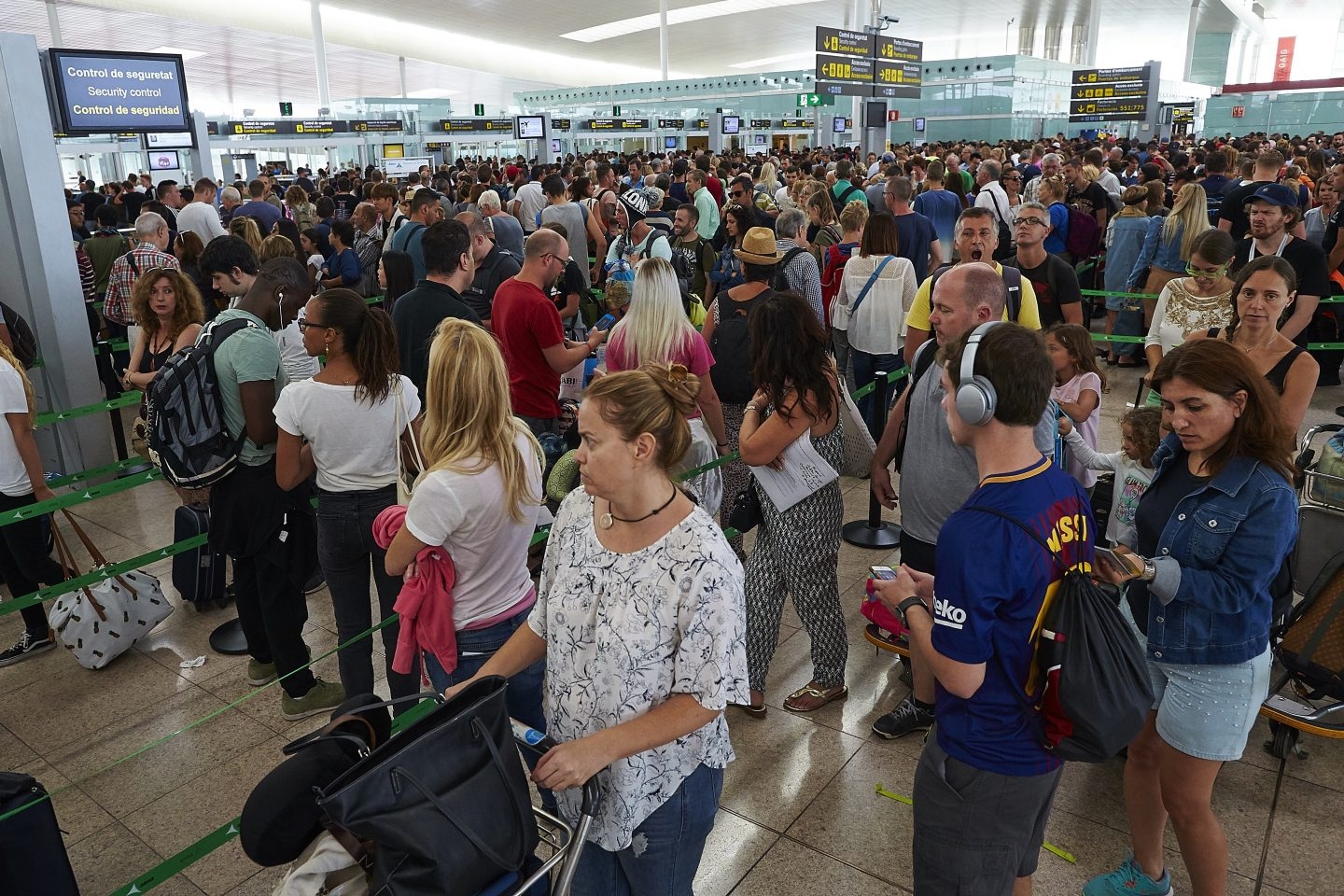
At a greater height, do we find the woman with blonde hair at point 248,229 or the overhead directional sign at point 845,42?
the overhead directional sign at point 845,42

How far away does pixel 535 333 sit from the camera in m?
4.79

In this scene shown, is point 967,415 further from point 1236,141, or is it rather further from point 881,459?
point 1236,141

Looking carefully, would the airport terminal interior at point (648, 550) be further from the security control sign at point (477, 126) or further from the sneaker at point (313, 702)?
the security control sign at point (477, 126)

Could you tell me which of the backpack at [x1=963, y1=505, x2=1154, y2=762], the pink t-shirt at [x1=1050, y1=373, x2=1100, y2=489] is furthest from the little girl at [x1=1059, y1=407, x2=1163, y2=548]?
the backpack at [x1=963, y1=505, x2=1154, y2=762]

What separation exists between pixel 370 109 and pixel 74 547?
27.1 m

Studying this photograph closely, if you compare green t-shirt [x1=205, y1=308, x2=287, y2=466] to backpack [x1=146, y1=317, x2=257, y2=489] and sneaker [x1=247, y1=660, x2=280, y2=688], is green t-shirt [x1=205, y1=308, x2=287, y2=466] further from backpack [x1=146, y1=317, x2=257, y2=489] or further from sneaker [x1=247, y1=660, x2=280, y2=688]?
sneaker [x1=247, y1=660, x2=280, y2=688]

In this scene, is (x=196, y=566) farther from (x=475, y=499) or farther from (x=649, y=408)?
(x=649, y=408)

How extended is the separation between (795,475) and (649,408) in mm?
1693

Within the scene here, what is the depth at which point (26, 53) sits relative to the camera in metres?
6.30

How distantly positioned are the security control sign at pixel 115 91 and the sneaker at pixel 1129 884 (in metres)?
8.53

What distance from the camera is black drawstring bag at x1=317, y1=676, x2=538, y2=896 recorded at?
1.56 metres

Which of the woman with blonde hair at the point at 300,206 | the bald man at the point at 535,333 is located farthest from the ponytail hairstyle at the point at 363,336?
the woman with blonde hair at the point at 300,206

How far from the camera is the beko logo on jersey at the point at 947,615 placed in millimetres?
1921

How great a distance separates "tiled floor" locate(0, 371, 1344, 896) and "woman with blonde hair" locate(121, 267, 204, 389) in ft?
5.17
